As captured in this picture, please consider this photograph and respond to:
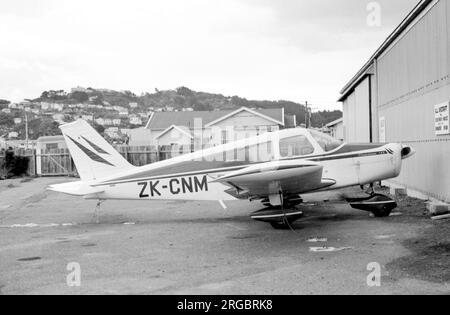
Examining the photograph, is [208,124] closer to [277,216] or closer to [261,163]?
[261,163]

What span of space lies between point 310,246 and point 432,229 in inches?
91.0

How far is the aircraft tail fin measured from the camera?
1131cm

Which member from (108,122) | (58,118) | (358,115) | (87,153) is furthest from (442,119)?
(108,122)

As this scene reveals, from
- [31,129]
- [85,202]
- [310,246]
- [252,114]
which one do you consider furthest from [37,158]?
[31,129]

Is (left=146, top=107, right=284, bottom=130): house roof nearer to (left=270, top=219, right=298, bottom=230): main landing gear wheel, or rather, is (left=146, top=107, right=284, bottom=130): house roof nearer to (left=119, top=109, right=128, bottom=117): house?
(left=270, top=219, right=298, bottom=230): main landing gear wheel

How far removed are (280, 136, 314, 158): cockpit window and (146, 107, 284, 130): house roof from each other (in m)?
40.6

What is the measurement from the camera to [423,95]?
12.1 m

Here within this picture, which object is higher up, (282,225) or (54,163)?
(54,163)

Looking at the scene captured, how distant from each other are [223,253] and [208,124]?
143 feet

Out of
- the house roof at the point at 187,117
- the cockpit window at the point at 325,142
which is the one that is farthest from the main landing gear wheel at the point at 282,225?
the house roof at the point at 187,117

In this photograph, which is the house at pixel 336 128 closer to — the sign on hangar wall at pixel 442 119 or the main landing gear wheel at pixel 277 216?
the sign on hangar wall at pixel 442 119

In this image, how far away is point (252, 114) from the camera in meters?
50.2
